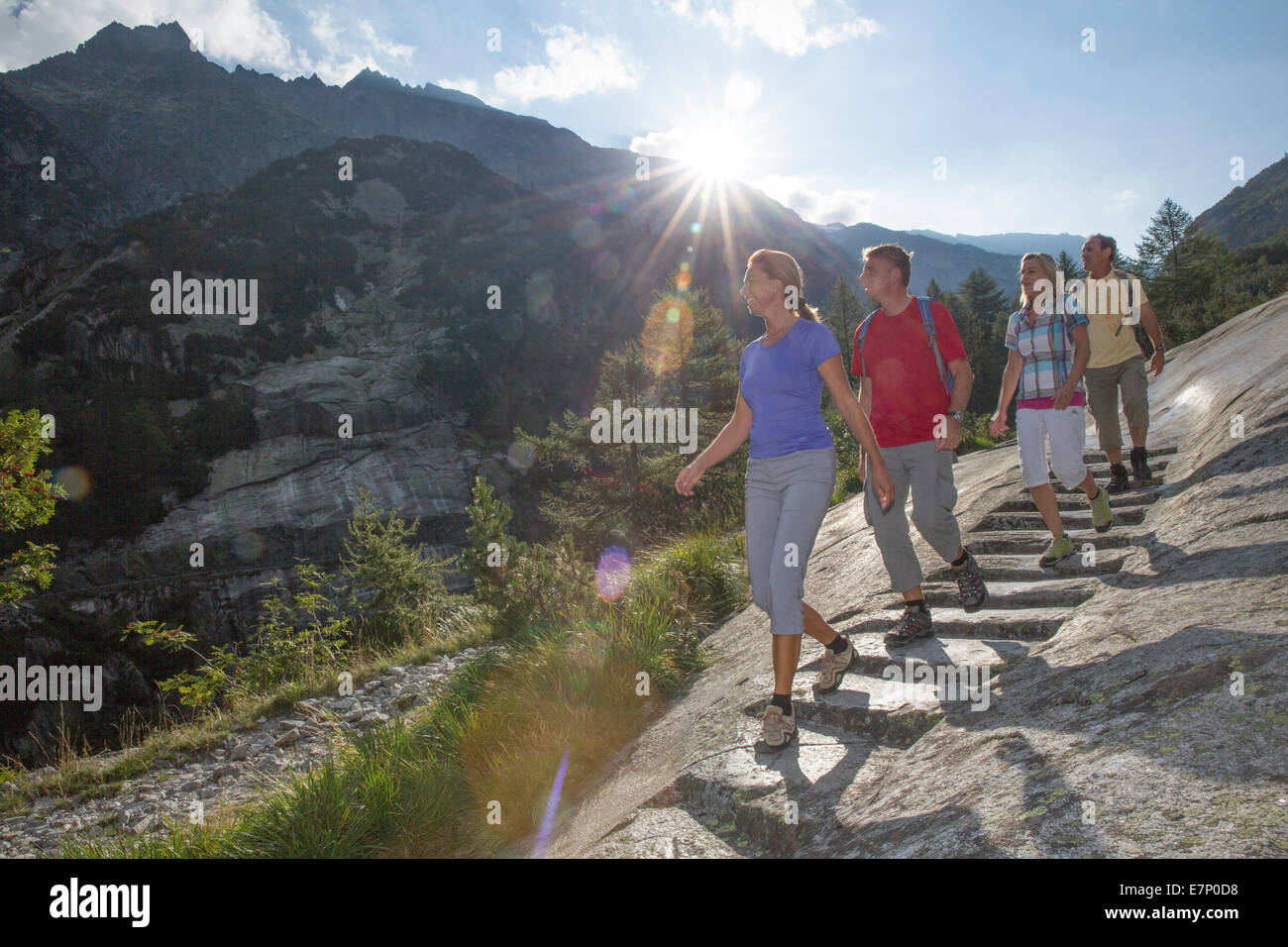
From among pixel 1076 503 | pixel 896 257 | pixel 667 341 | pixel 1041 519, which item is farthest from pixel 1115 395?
pixel 667 341

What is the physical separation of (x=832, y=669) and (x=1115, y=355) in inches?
169

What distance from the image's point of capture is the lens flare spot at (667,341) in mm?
18500

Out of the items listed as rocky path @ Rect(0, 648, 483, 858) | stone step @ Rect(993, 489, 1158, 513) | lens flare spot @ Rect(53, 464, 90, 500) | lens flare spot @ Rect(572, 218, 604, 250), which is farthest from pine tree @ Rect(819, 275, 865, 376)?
rocky path @ Rect(0, 648, 483, 858)

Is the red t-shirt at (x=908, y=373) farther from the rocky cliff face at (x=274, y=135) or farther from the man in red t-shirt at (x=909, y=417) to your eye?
the rocky cliff face at (x=274, y=135)

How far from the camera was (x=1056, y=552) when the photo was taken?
445cm

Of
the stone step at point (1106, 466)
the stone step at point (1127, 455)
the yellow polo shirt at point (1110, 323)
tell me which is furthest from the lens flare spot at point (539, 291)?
the yellow polo shirt at point (1110, 323)

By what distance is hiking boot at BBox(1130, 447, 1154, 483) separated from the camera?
588 cm

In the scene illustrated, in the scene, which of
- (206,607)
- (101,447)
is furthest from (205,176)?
(206,607)

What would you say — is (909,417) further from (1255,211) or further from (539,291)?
(1255,211)

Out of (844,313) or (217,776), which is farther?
(844,313)

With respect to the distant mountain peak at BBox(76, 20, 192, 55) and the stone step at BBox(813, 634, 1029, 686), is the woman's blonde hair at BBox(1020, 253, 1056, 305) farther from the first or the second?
the distant mountain peak at BBox(76, 20, 192, 55)

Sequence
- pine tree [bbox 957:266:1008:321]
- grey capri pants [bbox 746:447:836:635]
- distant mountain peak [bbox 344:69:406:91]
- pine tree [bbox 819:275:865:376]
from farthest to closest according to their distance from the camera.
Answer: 1. distant mountain peak [bbox 344:69:406:91]
2. pine tree [bbox 957:266:1008:321]
3. pine tree [bbox 819:275:865:376]
4. grey capri pants [bbox 746:447:836:635]

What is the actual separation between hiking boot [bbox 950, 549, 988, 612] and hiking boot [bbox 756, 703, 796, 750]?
1.45 meters

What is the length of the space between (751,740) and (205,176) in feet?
503
